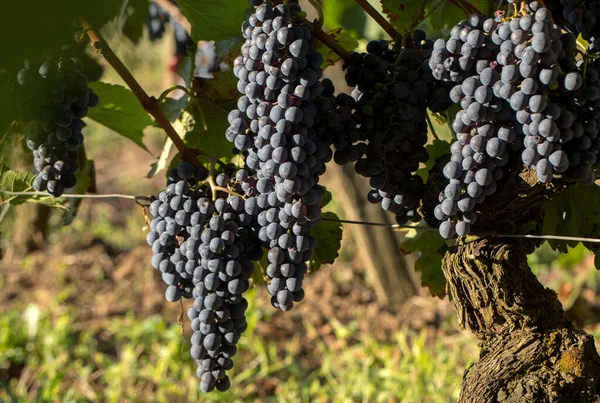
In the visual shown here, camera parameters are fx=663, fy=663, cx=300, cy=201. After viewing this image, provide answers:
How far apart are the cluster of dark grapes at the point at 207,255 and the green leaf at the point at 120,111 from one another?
36 centimetres

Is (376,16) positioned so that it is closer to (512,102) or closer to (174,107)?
(512,102)

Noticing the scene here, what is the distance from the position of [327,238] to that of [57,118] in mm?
537

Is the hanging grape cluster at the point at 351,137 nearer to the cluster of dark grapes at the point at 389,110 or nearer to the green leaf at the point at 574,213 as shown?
the cluster of dark grapes at the point at 389,110

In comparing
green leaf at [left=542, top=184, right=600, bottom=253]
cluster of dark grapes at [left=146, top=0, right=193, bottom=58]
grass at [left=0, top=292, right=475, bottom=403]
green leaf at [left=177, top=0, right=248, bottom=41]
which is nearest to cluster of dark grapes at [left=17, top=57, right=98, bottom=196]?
green leaf at [left=177, top=0, right=248, bottom=41]

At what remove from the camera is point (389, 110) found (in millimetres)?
960

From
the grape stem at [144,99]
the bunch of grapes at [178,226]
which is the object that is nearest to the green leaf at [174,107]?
the grape stem at [144,99]

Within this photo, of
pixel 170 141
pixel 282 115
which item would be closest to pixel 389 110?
pixel 282 115

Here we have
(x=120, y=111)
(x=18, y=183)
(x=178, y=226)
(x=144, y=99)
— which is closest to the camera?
(x=178, y=226)

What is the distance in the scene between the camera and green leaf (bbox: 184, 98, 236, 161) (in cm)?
134

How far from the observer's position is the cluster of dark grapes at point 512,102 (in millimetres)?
806

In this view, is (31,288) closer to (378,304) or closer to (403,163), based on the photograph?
(378,304)

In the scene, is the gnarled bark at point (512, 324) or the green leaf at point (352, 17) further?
the green leaf at point (352, 17)

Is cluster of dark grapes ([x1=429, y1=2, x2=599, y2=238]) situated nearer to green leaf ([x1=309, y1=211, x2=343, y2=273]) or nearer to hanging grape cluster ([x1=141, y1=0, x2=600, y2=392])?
hanging grape cluster ([x1=141, y1=0, x2=600, y2=392])

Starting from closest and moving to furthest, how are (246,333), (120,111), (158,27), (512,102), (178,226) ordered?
(512,102) → (178,226) → (120,111) → (158,27) → (246,333)
